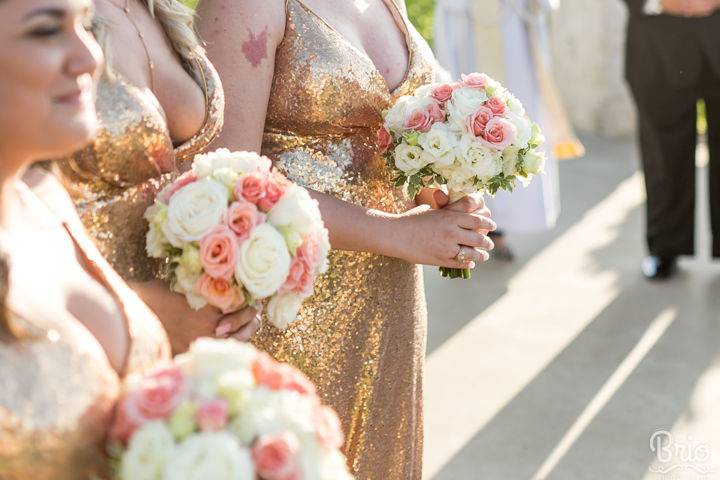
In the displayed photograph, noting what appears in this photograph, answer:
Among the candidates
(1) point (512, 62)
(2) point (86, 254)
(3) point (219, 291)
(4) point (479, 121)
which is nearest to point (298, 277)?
(3) point (219, 291)

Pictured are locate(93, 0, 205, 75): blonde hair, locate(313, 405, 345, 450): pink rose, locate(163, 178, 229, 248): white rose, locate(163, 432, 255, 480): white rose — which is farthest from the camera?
locate(93, 0, 205, 75): blonde hair

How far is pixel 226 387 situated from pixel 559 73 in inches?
364

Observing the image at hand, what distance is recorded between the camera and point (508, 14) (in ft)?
21.0

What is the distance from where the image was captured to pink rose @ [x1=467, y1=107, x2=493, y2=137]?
2.53 m

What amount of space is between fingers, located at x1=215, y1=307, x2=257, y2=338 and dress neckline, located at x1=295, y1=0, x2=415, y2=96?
725 mm

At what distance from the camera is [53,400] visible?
1.32 metres

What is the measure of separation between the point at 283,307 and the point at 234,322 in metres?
0.10

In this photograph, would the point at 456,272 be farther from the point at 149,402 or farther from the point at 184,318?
the point at 149,402

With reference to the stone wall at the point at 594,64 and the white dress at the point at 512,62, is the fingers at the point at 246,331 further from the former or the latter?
the stone wall at the point at 594,64

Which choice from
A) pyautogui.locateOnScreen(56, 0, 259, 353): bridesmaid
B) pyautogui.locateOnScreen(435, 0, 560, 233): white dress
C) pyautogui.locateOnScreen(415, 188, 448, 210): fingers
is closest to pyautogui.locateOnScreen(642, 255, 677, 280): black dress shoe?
pyautogui.locateOnScreen(435, 0, 560, 233): white dress

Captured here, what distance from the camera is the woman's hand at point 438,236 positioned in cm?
249

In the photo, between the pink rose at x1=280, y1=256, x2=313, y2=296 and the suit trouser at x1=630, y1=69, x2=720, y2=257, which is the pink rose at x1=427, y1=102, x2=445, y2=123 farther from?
the suit trouser at x1=630, y1=69, x2=720, y2=257

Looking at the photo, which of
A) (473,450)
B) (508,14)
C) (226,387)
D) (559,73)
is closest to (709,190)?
(508,14)

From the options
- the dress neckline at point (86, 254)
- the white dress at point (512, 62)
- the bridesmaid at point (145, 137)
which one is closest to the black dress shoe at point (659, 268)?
the white dress at point (512, 62)
